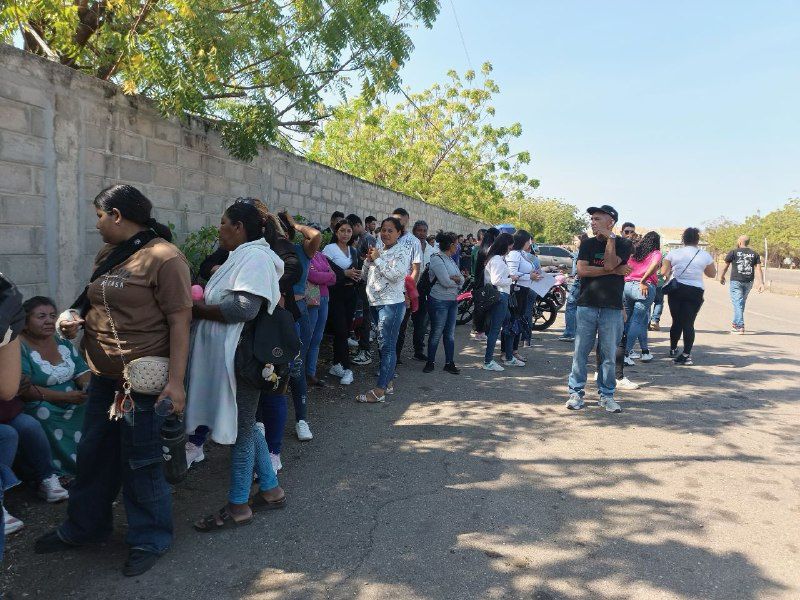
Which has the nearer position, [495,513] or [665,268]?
[495,513]

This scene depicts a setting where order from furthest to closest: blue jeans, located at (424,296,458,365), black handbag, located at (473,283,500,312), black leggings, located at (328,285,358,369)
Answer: black handbag, located at (473,283,500,312) → blue jeans, located at (424,296,458,365) → black leggings, located at (328,285,358,369)

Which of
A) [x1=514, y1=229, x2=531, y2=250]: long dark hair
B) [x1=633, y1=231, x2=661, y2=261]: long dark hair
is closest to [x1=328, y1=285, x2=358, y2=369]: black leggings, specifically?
[x1=514, y1=229, x2=531, y2=250]: long dark hair

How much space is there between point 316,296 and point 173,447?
2.74 meters

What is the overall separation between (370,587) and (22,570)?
167cm

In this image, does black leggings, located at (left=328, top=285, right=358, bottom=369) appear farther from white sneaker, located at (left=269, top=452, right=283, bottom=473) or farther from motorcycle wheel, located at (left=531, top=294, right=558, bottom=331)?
motorcycle wheel, located at (left=531, top=294, right=558, bottom=331)

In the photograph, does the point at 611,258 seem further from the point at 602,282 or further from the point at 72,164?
the point at 72,164

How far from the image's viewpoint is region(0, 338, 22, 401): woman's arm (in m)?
1.95

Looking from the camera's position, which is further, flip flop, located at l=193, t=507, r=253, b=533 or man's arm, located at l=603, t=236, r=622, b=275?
man's arm, located at l=603, t=236, r=622, b=275

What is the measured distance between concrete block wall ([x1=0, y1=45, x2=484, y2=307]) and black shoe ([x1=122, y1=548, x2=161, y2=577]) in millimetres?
2051

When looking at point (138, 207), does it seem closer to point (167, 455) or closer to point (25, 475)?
point (167, 455)

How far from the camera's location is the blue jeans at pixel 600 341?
550cm

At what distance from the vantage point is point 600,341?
5.58 meters

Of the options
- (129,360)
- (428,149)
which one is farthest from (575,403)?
(428,149)

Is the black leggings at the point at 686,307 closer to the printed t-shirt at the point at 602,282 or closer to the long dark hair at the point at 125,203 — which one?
the printed t-shirt at the point at 602,282
